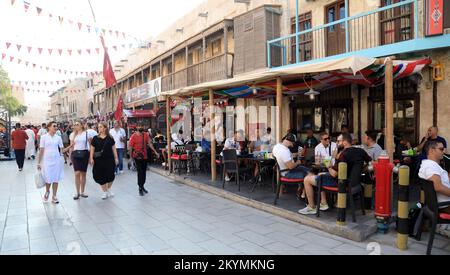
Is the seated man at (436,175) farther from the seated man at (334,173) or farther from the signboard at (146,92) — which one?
the signboard at (146,92)

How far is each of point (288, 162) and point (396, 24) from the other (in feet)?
18.1

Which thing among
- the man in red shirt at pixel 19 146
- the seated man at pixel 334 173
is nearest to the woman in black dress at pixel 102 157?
the seated man at pixel 334 173

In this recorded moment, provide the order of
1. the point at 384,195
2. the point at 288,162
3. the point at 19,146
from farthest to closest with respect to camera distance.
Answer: the point at 19,146, the point at 288,162, the point at 384,195

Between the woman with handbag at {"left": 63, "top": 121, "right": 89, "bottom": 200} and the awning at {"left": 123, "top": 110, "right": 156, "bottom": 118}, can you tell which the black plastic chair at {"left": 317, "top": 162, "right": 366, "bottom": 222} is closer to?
the woman with handbag at {"left": 63, "top": 121, "right": 89, "bottom": 200}

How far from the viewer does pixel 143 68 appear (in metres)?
22.2

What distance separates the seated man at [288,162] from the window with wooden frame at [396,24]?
487 cm

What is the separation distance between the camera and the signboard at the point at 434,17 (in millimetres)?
7246

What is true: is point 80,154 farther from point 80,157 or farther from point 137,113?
point 137,113

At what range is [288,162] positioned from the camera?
6117 mm

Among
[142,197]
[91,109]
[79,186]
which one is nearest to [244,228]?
Result: [142,197]

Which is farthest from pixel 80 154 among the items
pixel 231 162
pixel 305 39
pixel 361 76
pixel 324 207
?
pixel 305 39

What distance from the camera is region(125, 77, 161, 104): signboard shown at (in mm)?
19547

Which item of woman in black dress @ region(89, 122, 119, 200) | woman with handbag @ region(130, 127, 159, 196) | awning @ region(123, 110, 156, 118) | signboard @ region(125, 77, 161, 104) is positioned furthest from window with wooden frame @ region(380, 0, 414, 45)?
awning @ region(123, 110, 156, 118)
